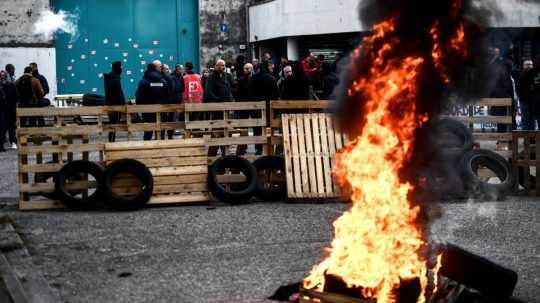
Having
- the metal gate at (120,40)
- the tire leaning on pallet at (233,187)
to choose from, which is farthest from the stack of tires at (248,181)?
the metal gate at (120,40)

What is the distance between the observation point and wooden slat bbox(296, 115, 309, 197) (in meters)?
11.9

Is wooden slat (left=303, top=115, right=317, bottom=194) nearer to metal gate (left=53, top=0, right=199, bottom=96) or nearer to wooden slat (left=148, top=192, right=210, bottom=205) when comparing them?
wooden slat (left=148, top=192, right=210, bottom=205)

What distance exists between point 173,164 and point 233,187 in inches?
40.7

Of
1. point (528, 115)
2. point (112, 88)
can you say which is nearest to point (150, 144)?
point (112, 88)

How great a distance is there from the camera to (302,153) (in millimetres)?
12102

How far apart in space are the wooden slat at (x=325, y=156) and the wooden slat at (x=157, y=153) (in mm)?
1790

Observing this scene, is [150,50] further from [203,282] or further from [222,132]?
[203,282]

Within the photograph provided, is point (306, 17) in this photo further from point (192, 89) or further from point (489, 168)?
point (489, 168)

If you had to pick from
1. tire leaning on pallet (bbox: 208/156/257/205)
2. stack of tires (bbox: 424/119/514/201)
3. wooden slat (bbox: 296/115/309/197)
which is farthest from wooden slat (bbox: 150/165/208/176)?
stack of tires (bbox: 424/119/514/201)

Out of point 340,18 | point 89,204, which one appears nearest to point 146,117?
point 89,204

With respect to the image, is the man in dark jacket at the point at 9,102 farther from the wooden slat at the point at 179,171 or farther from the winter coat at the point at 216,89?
the wooden slat at the point at 179,171

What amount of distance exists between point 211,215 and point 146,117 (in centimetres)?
672

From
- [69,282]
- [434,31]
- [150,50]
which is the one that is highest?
[150,50]

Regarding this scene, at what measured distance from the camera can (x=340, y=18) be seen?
3073cm
